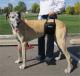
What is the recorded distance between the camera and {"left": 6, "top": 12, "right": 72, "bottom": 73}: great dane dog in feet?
27.0

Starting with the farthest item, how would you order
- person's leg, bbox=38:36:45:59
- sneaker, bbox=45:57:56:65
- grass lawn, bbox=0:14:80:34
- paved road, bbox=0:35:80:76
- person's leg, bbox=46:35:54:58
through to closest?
grass lawn, bbox=0:14:80:34
person's leg, bbox=38:36:45:59
sneaker, bbox=45:57:56:65
person's leg, bbox=46:35:54:58
paved road, bbox=0:35:80:76

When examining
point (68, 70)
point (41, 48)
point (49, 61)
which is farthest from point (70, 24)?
point (68, 70)

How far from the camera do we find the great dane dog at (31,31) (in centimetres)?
823

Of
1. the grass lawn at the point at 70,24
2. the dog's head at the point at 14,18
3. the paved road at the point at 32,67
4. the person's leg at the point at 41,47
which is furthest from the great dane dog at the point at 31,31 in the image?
the grass lawn at the point at 70,24

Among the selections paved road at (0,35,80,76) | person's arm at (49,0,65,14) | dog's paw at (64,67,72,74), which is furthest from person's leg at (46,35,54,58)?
dog's paw at (64,67,72,74)

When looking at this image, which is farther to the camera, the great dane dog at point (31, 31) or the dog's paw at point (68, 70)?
the great dane dog at point (31, 31)

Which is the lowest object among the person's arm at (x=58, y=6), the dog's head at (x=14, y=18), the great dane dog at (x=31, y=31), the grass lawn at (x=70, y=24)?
the grass lawn at (x=70, y=24)

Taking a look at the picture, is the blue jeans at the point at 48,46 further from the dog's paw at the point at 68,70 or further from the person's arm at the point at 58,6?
the dog's paw at the point at 68,70

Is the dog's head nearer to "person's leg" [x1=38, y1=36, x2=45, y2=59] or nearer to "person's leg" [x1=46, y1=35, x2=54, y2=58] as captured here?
"person's leg" [x1=46, y1=35, x2=54, y2=58]

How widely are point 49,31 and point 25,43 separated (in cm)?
64

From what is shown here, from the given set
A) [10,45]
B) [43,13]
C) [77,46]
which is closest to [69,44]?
[77,46]

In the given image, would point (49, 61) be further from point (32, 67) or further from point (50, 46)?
point (32, 67)

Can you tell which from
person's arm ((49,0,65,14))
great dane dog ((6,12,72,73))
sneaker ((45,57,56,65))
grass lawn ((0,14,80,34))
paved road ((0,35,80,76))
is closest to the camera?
paved road ((0,35,80,76))

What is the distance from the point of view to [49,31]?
27.7 ft
